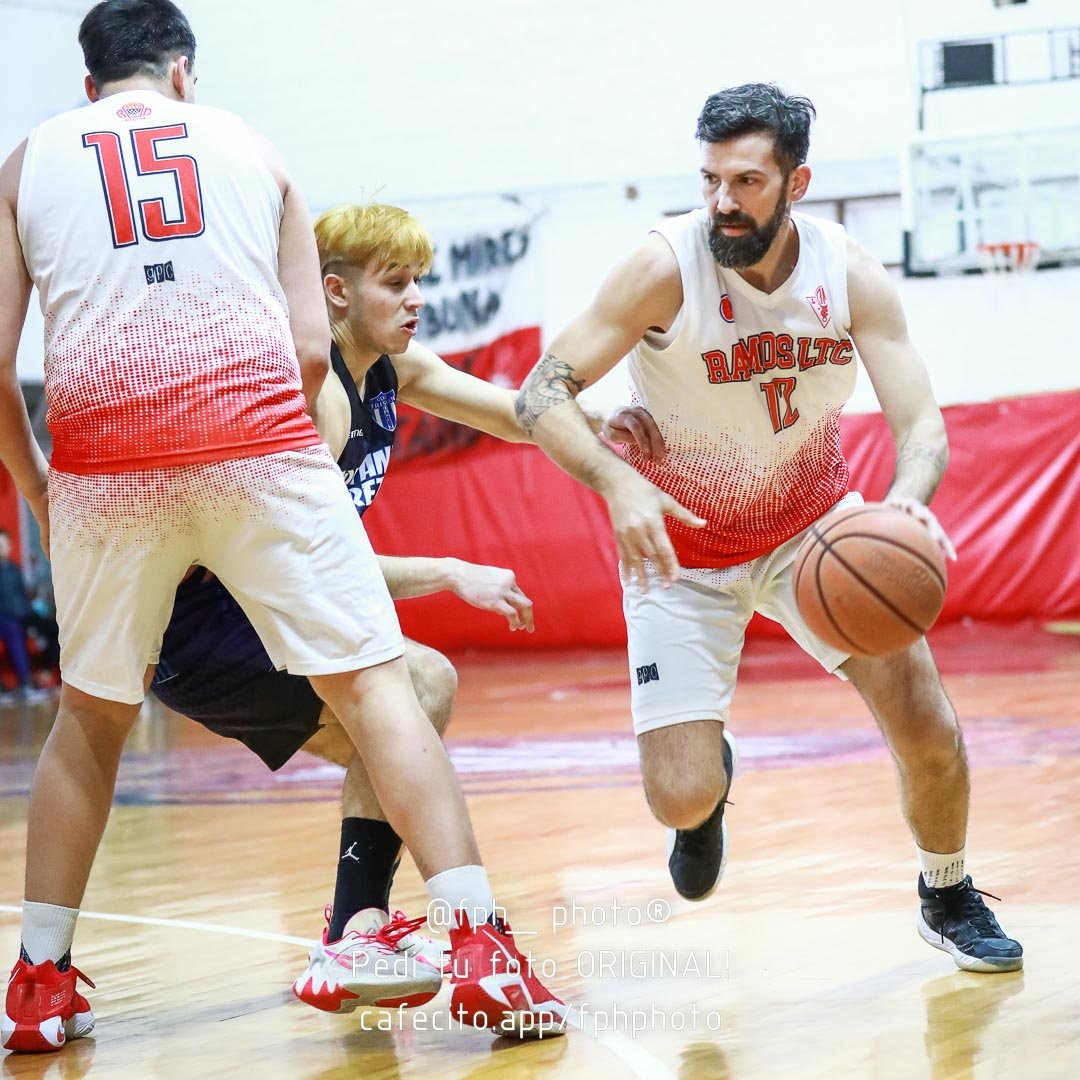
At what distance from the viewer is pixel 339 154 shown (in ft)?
52.3

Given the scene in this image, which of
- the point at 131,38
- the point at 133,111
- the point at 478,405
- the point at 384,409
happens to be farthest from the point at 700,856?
the point at 131,38

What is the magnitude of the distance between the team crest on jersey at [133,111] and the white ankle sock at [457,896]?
1675mm

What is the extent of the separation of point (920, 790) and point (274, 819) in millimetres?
3821

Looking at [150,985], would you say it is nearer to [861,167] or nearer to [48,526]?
[48,526]

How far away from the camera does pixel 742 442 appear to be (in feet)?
13.1

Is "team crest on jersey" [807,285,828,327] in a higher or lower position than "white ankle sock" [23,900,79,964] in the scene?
higher

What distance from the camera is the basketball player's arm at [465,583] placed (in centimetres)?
357

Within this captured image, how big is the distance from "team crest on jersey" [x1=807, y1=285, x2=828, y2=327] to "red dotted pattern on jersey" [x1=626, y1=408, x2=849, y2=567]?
0.95 ft

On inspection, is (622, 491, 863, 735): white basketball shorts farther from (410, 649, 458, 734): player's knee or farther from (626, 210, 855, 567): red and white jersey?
(410, 649, 458, 734): player's knee

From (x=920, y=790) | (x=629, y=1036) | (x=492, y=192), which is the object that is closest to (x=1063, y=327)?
(x=492, y=192)

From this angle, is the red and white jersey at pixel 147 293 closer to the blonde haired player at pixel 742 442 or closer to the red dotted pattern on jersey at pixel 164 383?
the red dotted pattern on jersey at pixel 164 383

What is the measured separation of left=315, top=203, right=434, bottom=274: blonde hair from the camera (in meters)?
3.81

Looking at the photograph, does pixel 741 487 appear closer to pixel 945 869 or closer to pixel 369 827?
pixel 945 869

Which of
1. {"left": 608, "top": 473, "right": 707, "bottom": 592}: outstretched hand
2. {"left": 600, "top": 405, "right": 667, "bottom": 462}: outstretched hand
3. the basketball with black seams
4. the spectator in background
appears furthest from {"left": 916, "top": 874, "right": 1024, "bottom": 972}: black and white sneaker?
the spectator in background
